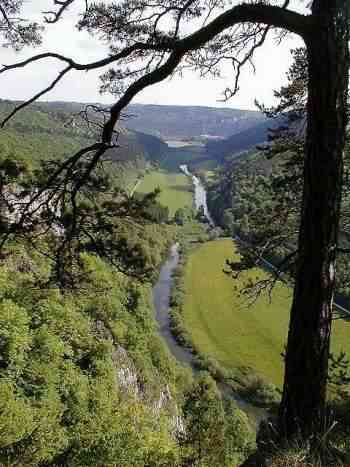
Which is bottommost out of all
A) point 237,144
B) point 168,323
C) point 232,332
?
point 232,332

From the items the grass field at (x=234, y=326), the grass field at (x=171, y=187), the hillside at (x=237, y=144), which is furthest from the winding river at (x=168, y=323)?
the hillside at (x=237, y=144)

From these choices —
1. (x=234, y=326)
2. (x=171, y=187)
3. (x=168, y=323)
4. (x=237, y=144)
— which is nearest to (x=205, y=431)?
(x=168, y=323)

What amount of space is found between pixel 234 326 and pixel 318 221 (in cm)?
3736

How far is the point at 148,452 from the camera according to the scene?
13289 millimetres

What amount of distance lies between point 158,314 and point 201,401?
57.9 feet

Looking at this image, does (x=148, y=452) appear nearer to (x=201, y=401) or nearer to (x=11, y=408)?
(x=11, y=408)

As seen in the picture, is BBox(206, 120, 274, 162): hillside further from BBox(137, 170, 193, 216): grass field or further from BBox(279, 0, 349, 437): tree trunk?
BBox(279, 0, 349, 437): tree trunk

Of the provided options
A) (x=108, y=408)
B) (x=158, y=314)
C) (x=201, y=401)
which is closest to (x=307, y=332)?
(x=108, y=408)

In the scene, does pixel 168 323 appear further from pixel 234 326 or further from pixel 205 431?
pixel 205 431

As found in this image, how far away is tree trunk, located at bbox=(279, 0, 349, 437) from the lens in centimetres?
238

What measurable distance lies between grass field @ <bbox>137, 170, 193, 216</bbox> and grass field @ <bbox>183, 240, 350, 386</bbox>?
28582 mm

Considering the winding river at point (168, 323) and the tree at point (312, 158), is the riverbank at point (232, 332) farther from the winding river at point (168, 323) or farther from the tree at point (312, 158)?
the tree at point (312, 158)

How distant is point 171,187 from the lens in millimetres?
98750

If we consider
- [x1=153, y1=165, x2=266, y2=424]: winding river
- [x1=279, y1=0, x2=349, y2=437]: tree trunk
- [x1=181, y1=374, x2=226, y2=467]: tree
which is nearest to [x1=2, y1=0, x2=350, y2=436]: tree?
[x1=279, y1=0, x2=349, y2=437]: tree trunk
